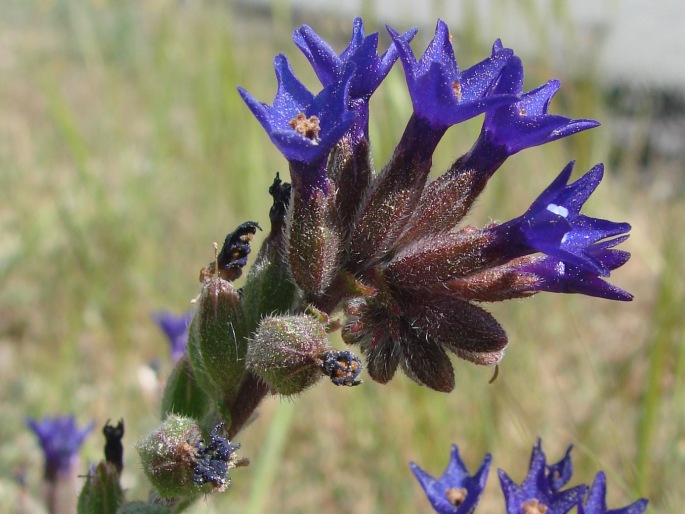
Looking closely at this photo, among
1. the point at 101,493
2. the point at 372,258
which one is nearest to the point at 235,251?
the point at 372,258

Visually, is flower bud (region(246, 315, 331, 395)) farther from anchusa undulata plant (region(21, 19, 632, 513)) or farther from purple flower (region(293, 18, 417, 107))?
purple flower (region(293, 18, 417, 107))

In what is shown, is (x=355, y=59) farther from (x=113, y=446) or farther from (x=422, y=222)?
(x=113, y=446)

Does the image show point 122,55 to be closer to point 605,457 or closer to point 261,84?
point 261,84

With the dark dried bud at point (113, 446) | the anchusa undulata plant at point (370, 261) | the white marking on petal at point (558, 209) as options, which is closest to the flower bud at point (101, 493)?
the anchusa undulata plant at point (370, 261)

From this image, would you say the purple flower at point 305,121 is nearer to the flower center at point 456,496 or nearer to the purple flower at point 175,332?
the flower center at point 456,496

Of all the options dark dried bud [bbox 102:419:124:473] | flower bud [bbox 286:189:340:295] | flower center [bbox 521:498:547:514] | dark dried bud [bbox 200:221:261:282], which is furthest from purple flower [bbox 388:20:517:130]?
dark dried bud [bbox 102:419:124:473]

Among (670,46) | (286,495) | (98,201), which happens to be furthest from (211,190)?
(670,46)
